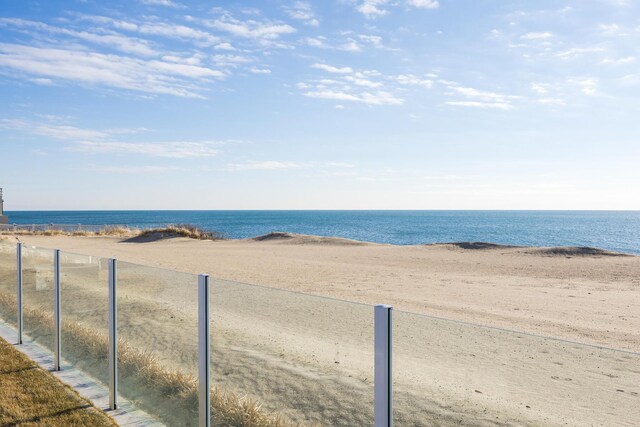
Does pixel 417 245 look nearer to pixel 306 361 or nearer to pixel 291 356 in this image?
pixel 291 356

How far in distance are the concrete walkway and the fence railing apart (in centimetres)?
11

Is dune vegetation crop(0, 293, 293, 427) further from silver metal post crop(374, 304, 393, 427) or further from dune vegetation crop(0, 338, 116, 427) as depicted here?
silver metal post crop(374, 304, 393, 427)

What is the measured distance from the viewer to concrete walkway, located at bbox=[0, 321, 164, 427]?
5758mm

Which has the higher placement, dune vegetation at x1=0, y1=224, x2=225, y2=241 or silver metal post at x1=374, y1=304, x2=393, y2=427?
silver metal post at x1=374, y1=304, x2=393, y2=427

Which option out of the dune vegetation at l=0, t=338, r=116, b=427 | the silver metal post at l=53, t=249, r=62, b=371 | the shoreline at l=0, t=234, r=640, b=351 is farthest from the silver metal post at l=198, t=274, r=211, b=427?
the shoreline at l=0, t=234, r=640, b=351

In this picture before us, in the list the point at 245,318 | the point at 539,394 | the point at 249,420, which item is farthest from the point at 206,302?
the point at 539,394

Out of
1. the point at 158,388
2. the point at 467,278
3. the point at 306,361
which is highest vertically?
the point at 306,361

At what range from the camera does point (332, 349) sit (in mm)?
4047

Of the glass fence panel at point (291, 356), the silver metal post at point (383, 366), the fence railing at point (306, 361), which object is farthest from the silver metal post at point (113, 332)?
the silver metal post at point (383, 366)

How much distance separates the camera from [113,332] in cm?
637

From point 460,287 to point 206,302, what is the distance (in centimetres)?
1408

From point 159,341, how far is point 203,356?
85 cm

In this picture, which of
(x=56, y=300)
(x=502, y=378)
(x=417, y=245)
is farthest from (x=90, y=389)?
(x=417, y=245)

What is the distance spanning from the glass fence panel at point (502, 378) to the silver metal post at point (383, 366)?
4 cm
